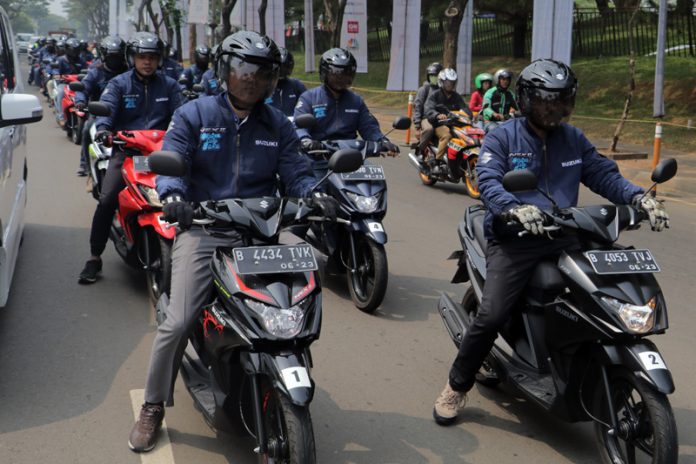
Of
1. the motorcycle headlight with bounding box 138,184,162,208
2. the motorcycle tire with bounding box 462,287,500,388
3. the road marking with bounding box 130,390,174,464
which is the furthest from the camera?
the motorcycle headlight with bounding box 138,184,162,208

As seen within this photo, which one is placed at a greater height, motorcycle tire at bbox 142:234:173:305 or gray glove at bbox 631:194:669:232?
gray glove at bbox 631:194:669:232

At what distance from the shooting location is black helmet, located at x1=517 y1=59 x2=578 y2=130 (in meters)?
4.34

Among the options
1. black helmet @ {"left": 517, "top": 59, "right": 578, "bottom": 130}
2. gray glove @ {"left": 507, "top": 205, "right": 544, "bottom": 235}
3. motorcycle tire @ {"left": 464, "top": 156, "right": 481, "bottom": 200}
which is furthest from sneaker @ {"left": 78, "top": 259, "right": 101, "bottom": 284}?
motorcycle tire @ {"left": 464, "top": 156, "right": 481, "bottom": 200}

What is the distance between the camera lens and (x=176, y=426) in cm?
453

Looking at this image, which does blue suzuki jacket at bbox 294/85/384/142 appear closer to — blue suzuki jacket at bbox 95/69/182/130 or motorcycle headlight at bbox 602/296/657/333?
blue suzuki jacket at bbox 95/69/182/130

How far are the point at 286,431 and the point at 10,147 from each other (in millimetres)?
3666

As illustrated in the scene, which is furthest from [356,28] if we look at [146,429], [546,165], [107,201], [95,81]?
[146,429]

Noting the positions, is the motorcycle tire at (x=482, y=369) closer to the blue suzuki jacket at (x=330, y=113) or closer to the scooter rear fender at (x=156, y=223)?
the scooter rear fender at (x=156, y=223)

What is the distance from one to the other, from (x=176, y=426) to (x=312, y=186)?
1.39 m

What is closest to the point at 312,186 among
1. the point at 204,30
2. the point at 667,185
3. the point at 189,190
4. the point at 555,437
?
the point at 189,190

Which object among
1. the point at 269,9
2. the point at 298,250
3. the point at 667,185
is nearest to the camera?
the point at 298,250

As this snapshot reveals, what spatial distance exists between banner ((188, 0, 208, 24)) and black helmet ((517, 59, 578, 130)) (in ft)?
101

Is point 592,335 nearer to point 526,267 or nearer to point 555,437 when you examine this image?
point 526,267

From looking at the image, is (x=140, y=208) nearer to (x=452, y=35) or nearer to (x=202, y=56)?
(x=202, y=56)
